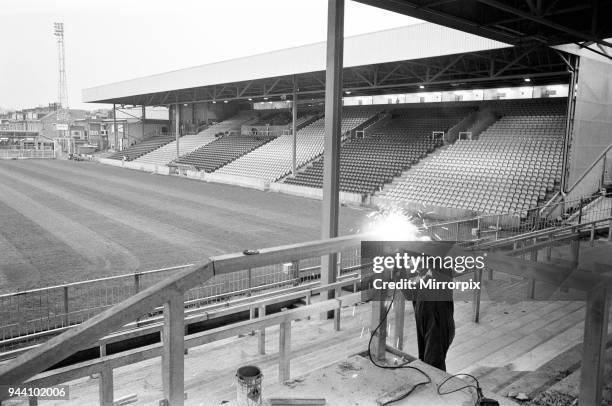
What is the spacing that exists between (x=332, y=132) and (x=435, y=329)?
14.6 feet

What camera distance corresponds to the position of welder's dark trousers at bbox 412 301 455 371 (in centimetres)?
382

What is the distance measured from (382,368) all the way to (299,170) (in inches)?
1127

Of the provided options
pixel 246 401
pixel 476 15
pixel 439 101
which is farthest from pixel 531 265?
pixel 439 101

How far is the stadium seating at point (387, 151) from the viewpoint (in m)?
26.5

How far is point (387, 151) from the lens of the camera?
97.0ft

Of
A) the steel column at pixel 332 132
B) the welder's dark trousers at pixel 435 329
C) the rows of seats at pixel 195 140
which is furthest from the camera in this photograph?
the rows of seats at pixel 195 140

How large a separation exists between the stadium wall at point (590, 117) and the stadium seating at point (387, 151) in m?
9.78

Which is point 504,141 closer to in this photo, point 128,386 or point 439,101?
point 439,101

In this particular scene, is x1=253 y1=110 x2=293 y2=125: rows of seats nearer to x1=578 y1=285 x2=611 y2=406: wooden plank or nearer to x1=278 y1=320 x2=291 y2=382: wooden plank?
x1=278 y1=320 x2=291 y2=382: wooden plank

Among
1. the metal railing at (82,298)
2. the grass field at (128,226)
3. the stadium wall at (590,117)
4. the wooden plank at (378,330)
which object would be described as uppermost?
the stadium wall at (590,117)

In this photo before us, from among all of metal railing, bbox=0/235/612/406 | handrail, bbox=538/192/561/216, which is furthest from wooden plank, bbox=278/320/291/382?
handrail, bbox=538/192/561/216

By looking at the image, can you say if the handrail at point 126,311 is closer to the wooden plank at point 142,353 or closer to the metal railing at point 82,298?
the wooden plank at point 142,353

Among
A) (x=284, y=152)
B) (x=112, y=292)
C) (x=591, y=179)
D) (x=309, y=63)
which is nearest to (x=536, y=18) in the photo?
(x=112, y=292)

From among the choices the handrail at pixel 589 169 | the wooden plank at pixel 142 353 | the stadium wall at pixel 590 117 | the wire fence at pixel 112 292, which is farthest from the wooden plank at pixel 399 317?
the stadium wall at pixel 590 117
